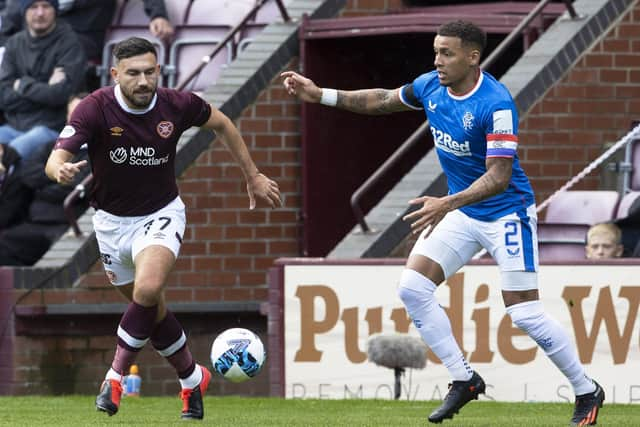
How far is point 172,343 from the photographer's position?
33.3ft

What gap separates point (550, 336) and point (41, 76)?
7.60 metres

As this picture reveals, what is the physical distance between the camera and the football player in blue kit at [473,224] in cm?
941

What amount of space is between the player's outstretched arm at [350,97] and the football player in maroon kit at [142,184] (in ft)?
1.66

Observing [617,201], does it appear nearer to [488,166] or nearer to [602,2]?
[602,2]

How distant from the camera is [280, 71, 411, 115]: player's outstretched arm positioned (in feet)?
32.8

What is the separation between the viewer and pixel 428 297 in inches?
381

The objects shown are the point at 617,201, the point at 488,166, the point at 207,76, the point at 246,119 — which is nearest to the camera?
the point at 488,166

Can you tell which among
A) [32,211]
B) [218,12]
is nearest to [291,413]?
[32,211]

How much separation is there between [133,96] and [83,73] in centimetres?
607

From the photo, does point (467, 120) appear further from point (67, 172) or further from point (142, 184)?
point (67, 172)

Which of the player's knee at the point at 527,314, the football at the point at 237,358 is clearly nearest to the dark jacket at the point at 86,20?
the football at the point at 237,358

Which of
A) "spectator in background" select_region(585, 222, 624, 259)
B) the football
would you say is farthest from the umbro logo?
"spectator in background" select_region(585, 222, 624, 259)

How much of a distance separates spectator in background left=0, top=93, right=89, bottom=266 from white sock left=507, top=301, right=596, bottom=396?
6.42m

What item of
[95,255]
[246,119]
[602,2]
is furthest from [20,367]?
[602,2]
